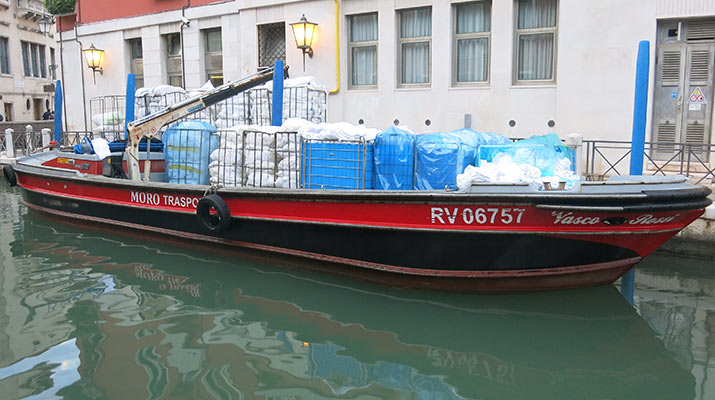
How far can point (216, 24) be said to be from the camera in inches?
570

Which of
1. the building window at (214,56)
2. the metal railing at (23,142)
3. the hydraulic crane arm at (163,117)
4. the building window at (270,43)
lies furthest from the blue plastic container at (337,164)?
the metal railing at (23,142)

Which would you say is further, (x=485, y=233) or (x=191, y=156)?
(x=191, y=156)

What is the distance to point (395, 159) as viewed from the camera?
6.78 metres

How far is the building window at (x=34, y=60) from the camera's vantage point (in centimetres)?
3462

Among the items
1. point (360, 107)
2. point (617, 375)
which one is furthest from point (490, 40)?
point (617, 375)

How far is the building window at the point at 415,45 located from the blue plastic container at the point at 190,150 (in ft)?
16.6

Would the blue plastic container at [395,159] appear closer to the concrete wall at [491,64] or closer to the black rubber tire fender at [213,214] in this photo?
the black rubber tire fender at [213,214]

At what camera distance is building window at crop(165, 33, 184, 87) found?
15.6 m

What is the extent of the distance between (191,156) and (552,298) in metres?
5.09

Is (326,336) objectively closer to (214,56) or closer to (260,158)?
(260,158)

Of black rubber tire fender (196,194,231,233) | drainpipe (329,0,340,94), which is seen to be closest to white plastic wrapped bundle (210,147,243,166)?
black rubber tire fender (196,194,231,233)

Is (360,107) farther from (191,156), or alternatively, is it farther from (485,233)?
(485,233)

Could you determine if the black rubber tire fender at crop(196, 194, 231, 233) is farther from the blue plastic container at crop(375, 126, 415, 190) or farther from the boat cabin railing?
the boat cabin railing

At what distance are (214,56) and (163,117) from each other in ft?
23.4
